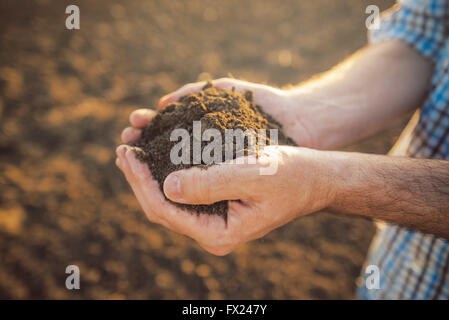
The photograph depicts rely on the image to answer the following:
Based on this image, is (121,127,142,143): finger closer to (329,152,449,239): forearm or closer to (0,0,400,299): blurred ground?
(329,152,449,239): forearm

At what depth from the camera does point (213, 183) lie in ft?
4.05

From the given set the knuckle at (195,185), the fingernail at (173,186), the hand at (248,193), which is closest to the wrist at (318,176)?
the hand at (248,193)

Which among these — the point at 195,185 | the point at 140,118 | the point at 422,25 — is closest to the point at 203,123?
the point at 195,185

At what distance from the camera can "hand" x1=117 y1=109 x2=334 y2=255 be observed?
4.05 feet

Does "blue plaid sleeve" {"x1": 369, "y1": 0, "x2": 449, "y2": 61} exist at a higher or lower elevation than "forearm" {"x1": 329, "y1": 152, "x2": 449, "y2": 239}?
higher

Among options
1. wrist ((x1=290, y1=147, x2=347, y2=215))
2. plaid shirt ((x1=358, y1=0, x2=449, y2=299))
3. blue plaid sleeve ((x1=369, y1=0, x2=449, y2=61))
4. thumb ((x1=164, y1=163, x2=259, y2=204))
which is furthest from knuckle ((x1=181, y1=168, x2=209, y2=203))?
blue plaid sleeve ((x1=369, y1=0, x2=449, y2=61))

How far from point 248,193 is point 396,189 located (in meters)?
0.67

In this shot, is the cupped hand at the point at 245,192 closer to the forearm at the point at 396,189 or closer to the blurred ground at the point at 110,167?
the forearm at the point at 396,189

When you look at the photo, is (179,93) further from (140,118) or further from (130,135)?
(130,135)

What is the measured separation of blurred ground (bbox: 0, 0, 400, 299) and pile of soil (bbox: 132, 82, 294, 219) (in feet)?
4.84

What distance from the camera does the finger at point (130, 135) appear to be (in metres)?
1.77

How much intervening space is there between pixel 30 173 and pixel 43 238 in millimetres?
814
